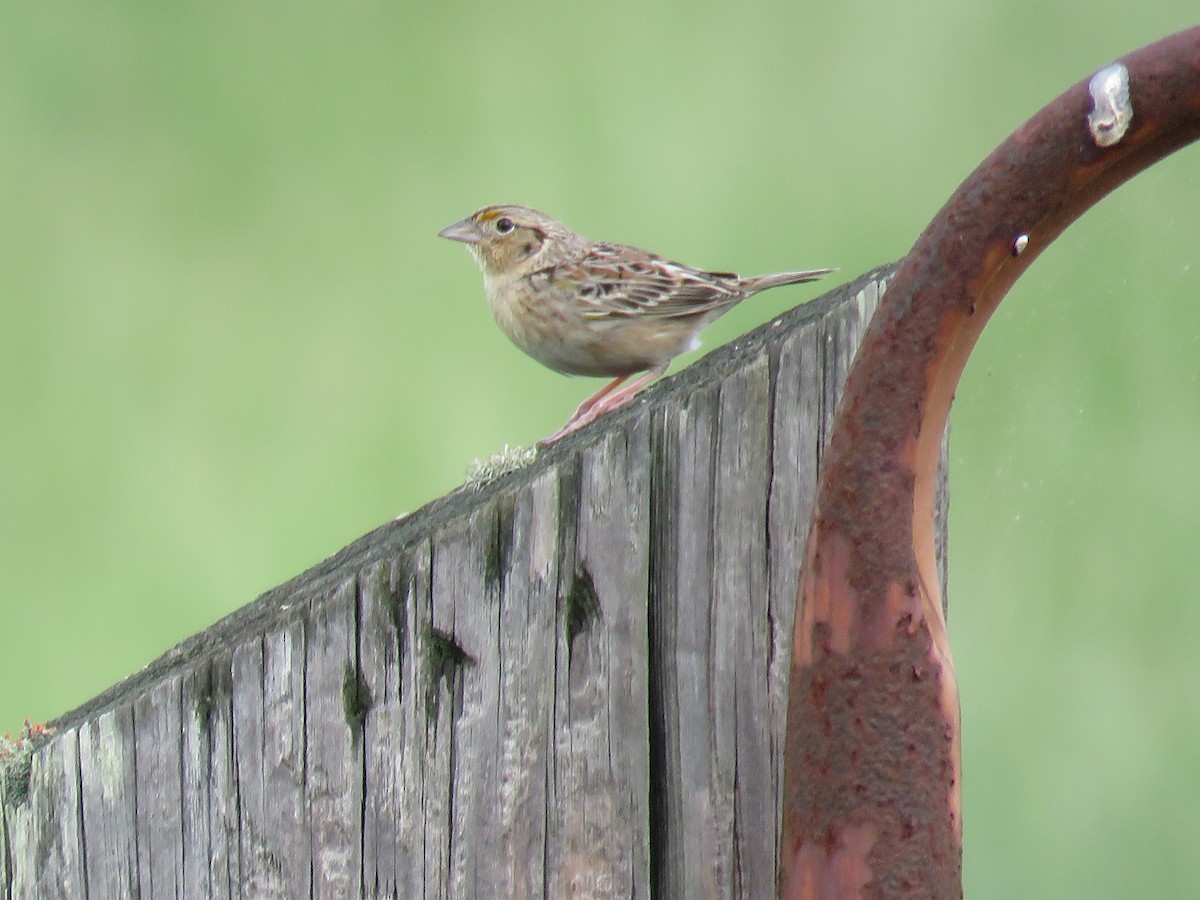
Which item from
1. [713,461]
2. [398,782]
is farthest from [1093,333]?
[398,782]

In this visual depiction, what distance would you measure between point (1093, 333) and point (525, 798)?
1871mm

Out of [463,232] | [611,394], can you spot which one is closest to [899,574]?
[611,394]

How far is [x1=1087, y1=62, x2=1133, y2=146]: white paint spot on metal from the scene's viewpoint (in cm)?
110

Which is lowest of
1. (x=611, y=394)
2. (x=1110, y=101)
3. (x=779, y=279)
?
(x=1110, y=101)

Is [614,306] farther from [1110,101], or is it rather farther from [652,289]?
[1110,101]

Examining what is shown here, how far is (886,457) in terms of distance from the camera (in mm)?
1189

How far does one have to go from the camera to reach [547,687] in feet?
4.94

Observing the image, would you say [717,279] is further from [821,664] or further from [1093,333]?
[821,664]

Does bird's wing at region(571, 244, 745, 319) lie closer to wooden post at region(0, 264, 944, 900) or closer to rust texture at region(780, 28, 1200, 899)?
wooden post at region(0, 264, 944, 900)

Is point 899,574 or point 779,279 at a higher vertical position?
point 779,279

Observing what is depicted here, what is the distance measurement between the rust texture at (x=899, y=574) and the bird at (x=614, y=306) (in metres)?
2.37

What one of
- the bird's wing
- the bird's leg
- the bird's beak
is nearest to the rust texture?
the bird's leg

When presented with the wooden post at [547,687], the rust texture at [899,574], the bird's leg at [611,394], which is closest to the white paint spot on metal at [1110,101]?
the rust texture at [899,574]

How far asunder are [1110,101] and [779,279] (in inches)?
104
